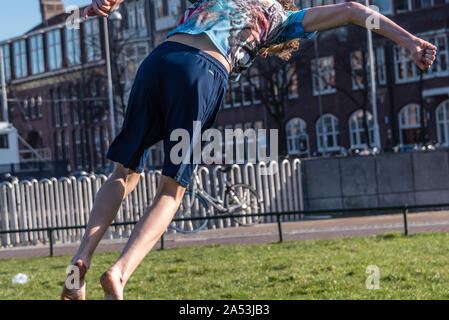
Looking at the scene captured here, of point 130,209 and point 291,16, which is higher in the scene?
point 291,16

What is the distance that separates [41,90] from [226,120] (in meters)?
22.8

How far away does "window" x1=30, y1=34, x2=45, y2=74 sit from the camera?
77812 mm

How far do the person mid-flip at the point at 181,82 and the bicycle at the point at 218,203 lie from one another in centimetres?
1307

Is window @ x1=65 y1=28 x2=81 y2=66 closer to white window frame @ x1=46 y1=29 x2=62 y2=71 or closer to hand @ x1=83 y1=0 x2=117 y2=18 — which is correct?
white window frame @ x1=46 y1=29 x2=62 y2=71

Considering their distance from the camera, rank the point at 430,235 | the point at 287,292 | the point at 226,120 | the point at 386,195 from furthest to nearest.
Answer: the point at 226,120 → the point at 386,195 → the point at 430,235 → the point at 287,292

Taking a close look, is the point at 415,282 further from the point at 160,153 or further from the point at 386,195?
the point at 160,153

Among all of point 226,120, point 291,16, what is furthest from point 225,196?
point 226,120

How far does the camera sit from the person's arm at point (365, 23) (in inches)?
138

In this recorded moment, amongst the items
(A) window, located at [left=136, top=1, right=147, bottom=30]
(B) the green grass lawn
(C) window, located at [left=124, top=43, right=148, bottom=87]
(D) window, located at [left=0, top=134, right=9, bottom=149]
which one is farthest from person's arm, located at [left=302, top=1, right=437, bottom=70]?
(A) window, located at [left=136, top=1, right=147, bottom=30]

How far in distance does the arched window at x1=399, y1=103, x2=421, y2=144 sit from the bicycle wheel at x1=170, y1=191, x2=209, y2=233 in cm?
3420

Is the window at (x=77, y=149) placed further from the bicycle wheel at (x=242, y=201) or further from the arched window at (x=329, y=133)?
the bicycle wheel at (x=242, y=201)

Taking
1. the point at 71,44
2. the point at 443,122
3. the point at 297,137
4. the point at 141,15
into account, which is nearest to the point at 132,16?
the point at 141,15
